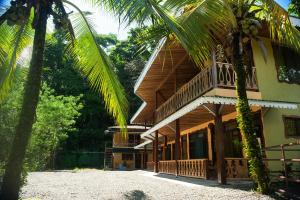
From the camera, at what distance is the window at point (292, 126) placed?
39.5ft

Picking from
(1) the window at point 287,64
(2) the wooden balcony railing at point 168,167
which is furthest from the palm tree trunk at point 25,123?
(2) the wooden balcony railing at point 168,167

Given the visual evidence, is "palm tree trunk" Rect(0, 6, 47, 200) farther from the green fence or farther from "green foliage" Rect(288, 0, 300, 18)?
the green fence

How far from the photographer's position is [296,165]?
11445 millimetres

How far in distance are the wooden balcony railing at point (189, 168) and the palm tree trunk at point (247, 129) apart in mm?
3610

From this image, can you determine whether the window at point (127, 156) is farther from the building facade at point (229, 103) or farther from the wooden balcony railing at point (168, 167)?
the building facade at point (229, 103)

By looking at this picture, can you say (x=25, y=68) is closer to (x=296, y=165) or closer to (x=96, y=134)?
(x=296, y=165)

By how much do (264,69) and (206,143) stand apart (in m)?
5.22

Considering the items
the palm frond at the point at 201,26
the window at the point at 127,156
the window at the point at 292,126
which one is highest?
the palm frond at the point at 201,26

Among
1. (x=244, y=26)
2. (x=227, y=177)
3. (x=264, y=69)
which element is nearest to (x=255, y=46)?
(x=264, y=69)

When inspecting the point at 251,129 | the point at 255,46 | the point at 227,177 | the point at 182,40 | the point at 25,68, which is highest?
the point at 255,46

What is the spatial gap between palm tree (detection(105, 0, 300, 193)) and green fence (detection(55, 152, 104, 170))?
33.4 m

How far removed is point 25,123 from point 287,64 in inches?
461

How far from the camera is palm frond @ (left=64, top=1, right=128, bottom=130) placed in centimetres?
646

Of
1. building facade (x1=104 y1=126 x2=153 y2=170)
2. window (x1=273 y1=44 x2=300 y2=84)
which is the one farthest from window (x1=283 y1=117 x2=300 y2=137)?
building facade (x1=104 y1=126 x2=153 y2=170)
